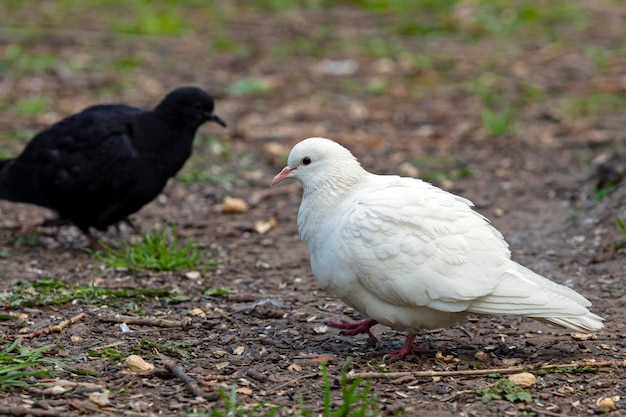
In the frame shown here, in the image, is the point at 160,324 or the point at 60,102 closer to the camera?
the point at 160,324

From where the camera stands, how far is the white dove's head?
4578mm

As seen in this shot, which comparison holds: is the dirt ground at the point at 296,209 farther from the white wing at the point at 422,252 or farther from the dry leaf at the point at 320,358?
the white wing at the point at 422,252

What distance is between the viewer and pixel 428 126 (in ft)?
30.2

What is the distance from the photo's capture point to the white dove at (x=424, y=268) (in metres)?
4.10

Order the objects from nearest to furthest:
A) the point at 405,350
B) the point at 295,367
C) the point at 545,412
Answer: the point at 545,412 → the point at 295,367 → the point at 405,350

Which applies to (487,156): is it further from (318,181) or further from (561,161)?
(318,181)

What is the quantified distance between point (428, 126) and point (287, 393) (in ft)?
18.6

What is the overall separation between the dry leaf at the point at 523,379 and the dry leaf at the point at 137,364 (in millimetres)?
1642

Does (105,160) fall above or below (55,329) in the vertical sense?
above

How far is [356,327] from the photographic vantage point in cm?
476

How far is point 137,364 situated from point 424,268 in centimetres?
138

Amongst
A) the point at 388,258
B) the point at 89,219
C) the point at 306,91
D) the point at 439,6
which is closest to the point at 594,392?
the point at 388,258

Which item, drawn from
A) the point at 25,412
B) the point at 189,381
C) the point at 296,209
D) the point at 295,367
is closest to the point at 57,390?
the point at 25,412

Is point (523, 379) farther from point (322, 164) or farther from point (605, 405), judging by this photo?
point (322, 164)
